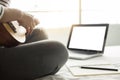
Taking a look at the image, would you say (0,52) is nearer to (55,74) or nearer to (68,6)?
(55,74)

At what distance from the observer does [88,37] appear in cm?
114

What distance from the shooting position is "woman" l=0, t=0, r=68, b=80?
0.67 meters

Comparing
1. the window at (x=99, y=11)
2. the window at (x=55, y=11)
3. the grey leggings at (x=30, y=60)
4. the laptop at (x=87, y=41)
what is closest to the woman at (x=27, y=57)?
the grey leggings at (x=30, y=60)

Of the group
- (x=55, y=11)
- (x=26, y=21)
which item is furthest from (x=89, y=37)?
(x=55, y=11)

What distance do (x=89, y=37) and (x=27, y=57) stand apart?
0.52 metres

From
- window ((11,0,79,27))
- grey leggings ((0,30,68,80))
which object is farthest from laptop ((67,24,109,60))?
window ((11,0,79,27))

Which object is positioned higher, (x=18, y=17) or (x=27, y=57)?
(x=18, y=17)

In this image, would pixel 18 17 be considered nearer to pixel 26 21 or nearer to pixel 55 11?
pixel 26 21

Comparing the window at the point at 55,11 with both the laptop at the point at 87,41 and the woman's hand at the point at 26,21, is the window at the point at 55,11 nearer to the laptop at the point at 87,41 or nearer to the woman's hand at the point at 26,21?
the laptop at the point at 87,41

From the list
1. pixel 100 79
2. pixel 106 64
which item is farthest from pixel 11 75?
pixel 106 64

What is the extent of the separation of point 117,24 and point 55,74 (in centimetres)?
131

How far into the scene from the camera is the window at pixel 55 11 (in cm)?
189

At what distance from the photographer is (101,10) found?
6.57ft

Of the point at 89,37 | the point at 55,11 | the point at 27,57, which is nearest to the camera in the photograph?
the point at 27,57
